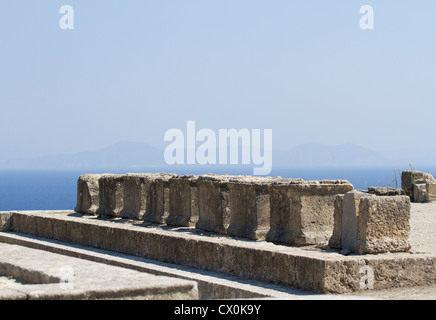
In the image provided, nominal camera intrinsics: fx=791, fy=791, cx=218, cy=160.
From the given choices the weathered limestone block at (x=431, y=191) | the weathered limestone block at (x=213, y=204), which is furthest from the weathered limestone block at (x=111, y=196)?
the weathered limestone block at (x=431, y=191)

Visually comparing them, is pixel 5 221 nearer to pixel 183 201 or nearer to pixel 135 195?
pixel 135 195

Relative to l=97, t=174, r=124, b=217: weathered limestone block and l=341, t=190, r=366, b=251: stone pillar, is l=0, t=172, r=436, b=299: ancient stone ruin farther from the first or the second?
l=97, t=174, r=124, b=217: weathered limestone block

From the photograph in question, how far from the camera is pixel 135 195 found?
48.3 feet

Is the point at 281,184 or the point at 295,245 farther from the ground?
the point at 281,184

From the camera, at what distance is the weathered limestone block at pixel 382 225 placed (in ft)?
30.1

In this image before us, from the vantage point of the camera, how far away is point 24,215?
15914mm

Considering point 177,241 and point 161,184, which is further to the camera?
point 161,184

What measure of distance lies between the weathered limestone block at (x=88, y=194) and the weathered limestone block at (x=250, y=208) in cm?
511

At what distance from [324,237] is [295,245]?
1.29 ft

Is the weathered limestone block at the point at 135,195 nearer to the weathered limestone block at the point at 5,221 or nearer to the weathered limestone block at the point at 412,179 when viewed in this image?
the weathered limestone block at the point at 5,221
